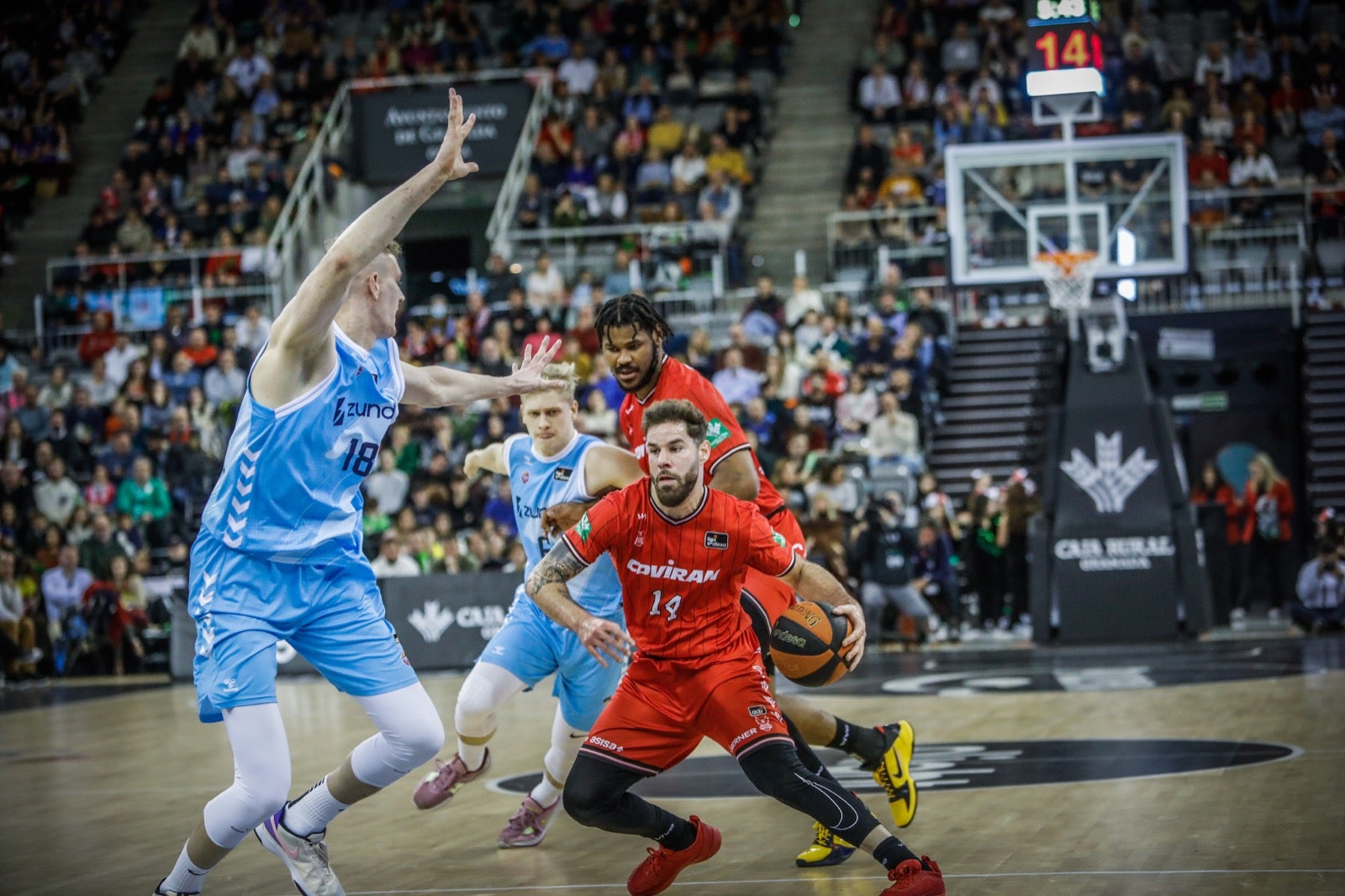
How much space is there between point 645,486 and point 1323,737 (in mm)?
5298

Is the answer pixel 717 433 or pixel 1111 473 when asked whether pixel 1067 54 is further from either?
pixel 717 433

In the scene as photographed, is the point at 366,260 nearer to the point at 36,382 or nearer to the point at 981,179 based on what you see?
the point at 981,179

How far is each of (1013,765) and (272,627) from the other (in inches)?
185

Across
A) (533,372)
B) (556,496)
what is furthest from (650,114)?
(533,372)

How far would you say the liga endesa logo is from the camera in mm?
8555

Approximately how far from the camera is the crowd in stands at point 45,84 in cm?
2847

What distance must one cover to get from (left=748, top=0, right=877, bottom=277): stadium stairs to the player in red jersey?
18.6 m

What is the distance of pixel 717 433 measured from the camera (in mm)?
6969

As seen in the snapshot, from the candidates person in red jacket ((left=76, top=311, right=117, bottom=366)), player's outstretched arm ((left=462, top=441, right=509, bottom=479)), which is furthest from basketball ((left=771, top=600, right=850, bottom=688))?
person in red jacket ((left=76, top=311, right=117, bottom=366))

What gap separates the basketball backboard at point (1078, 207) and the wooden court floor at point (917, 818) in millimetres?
6032

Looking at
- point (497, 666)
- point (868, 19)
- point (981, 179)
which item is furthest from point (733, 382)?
point (497, 666)

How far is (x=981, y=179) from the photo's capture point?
59.2 feet

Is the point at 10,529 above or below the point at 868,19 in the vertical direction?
below

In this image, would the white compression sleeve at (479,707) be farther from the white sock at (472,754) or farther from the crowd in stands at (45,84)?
the crowd in stands at (45,84)
